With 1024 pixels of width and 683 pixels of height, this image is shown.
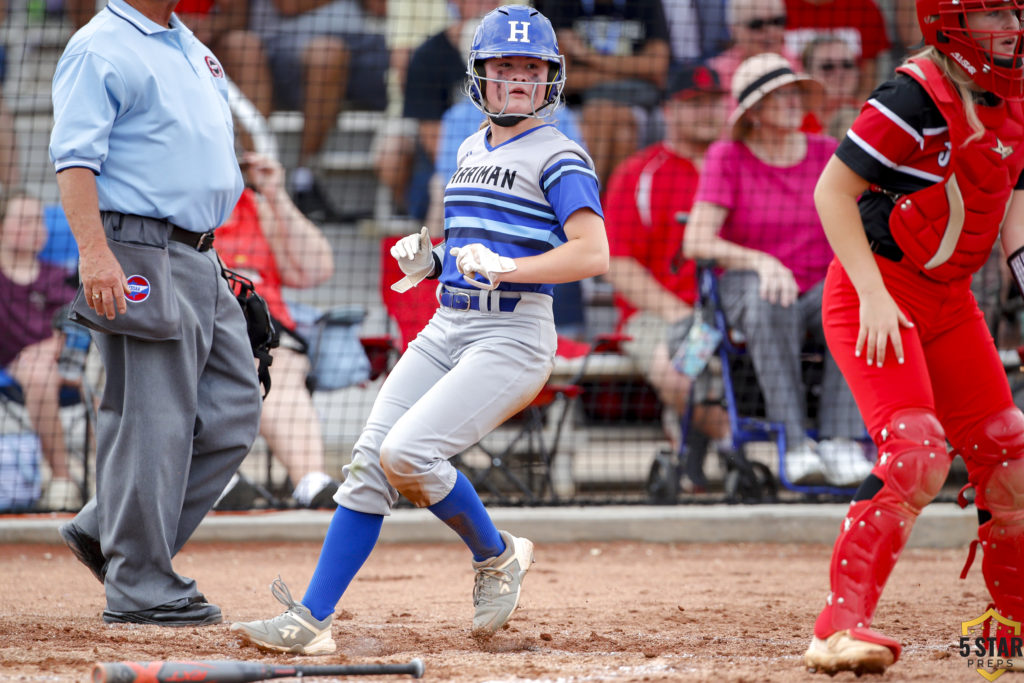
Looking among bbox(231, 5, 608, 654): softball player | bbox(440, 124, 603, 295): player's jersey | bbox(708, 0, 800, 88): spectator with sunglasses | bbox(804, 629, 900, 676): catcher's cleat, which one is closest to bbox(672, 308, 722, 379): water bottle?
bbox(708, 0, 800, 88): spectator with sunglasses

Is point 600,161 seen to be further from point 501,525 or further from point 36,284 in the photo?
point 36,284

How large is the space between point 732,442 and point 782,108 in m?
1.97

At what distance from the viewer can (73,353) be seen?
645 centimetres

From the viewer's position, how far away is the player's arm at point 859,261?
3.05 meters

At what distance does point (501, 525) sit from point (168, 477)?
99.1 inches

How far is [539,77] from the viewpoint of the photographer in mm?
3605

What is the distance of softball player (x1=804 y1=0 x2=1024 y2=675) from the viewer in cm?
299

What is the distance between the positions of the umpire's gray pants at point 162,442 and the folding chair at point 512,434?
2.37 meters

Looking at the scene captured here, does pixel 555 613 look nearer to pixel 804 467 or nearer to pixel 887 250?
pixel 887 250

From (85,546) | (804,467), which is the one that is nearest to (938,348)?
(85,546)

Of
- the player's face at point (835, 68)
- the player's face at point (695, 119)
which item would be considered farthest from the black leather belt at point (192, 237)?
the player's face at point (835, 68)

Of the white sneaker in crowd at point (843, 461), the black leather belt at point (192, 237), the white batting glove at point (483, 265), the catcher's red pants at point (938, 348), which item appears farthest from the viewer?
the white sneaker in crowd at point (843, 461)

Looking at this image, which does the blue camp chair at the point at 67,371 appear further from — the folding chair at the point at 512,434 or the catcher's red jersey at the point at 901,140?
the catcher's red jersey at the point at 901,140

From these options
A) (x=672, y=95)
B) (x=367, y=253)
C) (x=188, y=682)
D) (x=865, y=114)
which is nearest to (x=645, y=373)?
(x=672, y=95)
